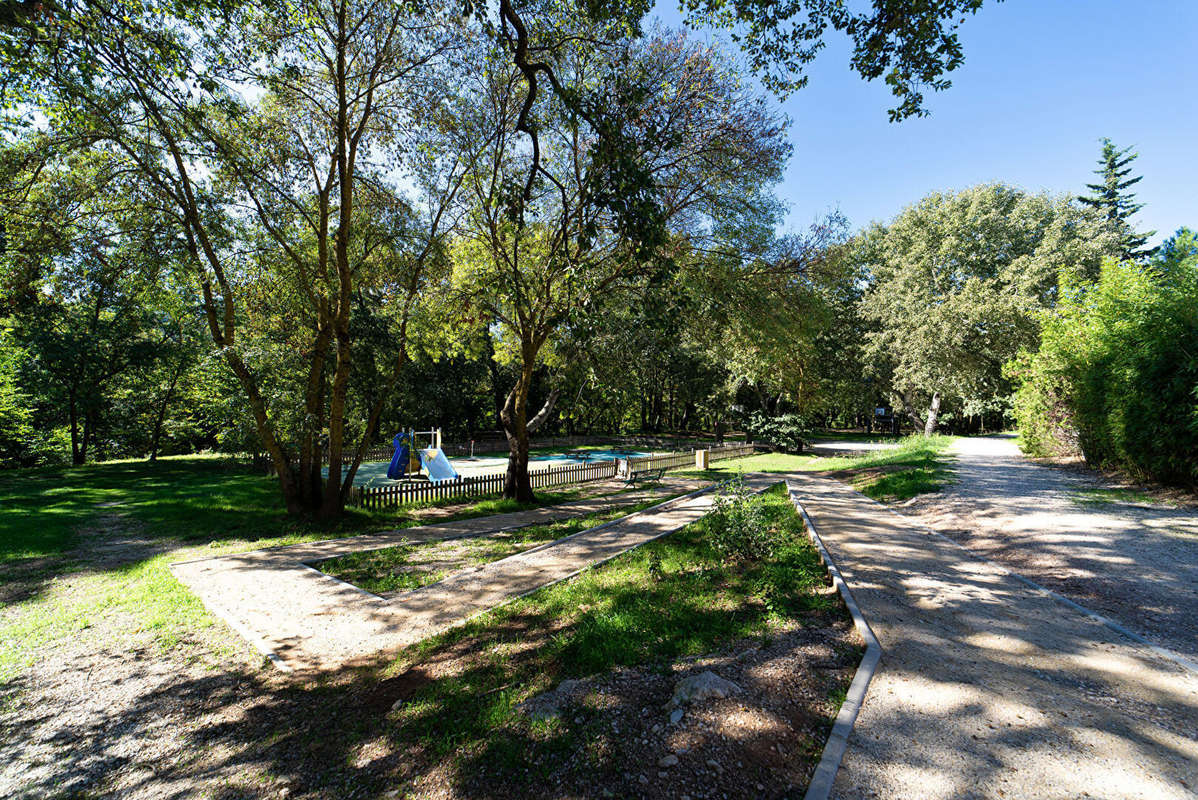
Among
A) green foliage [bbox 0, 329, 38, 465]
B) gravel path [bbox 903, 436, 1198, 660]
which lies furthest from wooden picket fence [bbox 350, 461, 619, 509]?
green foliage [bbox 0, 329, 38, 465]

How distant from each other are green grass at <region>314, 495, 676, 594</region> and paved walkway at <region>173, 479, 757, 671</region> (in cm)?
27

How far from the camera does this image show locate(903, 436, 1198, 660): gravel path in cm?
475

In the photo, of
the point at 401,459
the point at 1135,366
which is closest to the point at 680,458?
the point at 401,459

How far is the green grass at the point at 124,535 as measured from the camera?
5.47 metres

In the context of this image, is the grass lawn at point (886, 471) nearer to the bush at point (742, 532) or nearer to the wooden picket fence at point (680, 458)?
the wooden picket fence at point (680, 458)

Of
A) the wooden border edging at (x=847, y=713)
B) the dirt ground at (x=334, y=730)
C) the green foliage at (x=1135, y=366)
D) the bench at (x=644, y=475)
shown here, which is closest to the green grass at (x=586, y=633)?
the dirt ground at (x=334, y=730)

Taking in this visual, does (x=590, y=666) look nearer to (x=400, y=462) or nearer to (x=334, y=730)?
(x=334, y=730)

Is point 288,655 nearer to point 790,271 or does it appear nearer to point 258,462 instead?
point 790,271

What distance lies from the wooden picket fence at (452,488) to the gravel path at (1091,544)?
39.2ft

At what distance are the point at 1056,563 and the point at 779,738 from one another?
20.3ft

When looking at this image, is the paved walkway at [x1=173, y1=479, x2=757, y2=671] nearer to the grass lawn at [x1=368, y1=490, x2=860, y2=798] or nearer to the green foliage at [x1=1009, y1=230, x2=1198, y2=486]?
the grass lawn at [x1=368, y1=490, x2=860, y2=798]

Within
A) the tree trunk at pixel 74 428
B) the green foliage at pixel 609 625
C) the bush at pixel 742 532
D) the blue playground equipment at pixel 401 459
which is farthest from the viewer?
the blue playground equipment at pixel 401 459

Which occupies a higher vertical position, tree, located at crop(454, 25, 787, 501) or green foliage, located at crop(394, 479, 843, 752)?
tree, located at crop(454, 25, 787, 501)

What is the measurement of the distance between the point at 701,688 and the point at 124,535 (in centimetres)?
1264
